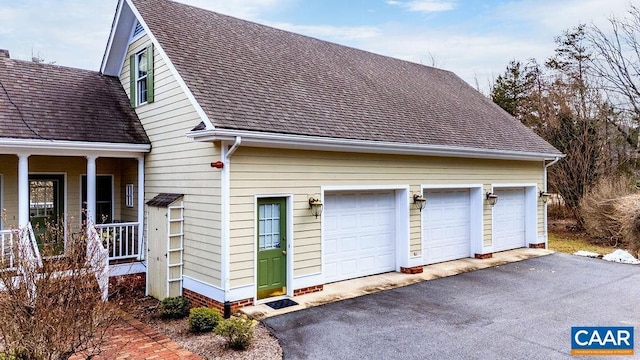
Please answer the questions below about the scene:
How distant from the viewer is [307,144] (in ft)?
26.8

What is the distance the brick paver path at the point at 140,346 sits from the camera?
580cm

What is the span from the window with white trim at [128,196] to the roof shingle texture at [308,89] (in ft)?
13.3

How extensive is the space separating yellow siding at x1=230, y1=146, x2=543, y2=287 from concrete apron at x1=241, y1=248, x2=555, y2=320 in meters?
0.54

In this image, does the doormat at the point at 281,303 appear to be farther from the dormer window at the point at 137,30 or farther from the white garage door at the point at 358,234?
the dormer window at the point at 137,30

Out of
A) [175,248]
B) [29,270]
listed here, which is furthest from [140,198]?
[29,270]

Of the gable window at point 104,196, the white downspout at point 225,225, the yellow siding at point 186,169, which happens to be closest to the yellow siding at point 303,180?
the white downspout at point 225,225

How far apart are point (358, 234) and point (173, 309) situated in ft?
14.0

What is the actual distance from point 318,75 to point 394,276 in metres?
5.47

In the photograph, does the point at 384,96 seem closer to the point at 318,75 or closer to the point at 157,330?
the point at 318,75

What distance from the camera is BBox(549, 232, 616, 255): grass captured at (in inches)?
579

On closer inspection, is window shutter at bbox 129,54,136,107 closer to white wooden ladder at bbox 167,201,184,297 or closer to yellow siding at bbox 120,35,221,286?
yellow siding at bbox 120,35,221,286

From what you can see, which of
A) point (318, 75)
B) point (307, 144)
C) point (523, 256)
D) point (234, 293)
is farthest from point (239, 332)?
point (523, 256)

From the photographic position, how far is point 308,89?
33.4ft

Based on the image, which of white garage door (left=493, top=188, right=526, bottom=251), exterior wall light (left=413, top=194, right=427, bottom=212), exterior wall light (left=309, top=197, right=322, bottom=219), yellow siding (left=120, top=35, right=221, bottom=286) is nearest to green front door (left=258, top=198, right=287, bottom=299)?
exterior wall light (left=309, top=197, right=322, bottom=219)
